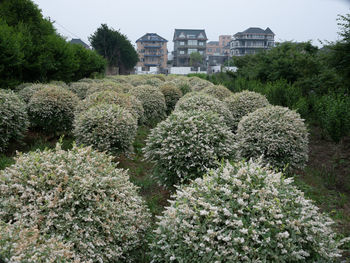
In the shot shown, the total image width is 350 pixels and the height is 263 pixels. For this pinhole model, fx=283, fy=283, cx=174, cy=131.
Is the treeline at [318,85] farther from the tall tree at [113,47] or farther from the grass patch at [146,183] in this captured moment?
the tall tree at [113,47]

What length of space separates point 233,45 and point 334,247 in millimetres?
85071

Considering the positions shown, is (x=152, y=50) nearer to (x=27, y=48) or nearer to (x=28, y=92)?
(x=27, y=48)

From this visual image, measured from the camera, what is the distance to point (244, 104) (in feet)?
30.7

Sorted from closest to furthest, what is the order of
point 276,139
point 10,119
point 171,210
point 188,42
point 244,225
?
1. point 244,225
2. point 171,210
3. point 276,139
4. point 10,119
5. point 188,42

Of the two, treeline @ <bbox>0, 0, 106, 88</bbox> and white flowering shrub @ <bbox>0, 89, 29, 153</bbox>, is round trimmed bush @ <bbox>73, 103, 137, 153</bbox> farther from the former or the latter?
treeline @ <bbox>0, 0, 106, 88</bbox>

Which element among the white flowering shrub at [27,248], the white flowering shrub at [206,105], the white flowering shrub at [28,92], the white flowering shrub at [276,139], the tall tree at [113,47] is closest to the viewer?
the white flowering shrub at [27,248]

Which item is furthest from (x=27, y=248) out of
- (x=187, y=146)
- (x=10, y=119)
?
(x=10, y=119)

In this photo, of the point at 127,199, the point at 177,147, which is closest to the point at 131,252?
the point at 127,199

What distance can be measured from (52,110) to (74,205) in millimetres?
6119

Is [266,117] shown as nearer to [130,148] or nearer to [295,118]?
[295,118]

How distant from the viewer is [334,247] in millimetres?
2795

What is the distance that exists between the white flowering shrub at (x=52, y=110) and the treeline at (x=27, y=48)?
2.19 meters

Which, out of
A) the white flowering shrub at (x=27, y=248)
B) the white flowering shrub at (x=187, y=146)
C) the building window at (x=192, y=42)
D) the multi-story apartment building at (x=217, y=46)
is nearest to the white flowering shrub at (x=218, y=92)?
the white flowering shrub at (x=187, y=146)

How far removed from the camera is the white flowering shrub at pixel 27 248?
212 centimetres
